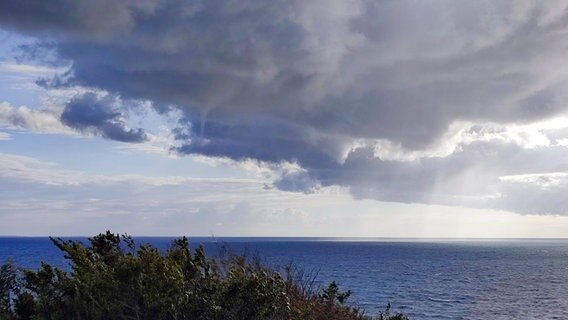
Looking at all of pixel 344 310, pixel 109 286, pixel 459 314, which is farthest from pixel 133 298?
pixel 459 314

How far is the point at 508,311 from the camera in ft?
208

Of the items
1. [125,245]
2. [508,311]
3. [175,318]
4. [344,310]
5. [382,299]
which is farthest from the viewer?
[382,299]

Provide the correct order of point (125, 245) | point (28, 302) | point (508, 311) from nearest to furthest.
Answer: point (28, 302) → point (125, 245) → point (508, 311)

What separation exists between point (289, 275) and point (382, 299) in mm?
52295

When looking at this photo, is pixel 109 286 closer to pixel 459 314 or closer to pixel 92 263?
pixel 92 263

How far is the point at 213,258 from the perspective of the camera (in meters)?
17.2

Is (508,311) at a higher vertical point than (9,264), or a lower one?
lower

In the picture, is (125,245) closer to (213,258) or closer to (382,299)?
(213,258)

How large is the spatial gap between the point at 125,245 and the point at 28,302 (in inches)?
138

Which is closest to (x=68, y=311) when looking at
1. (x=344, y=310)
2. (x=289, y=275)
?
(x=289, y=275)

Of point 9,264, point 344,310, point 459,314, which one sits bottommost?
point 459,314

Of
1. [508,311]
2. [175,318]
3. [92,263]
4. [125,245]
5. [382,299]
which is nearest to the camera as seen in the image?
[175,318]

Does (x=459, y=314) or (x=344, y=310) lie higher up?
(x=344, y=310)

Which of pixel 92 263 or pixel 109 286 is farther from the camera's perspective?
pixel 92 263
